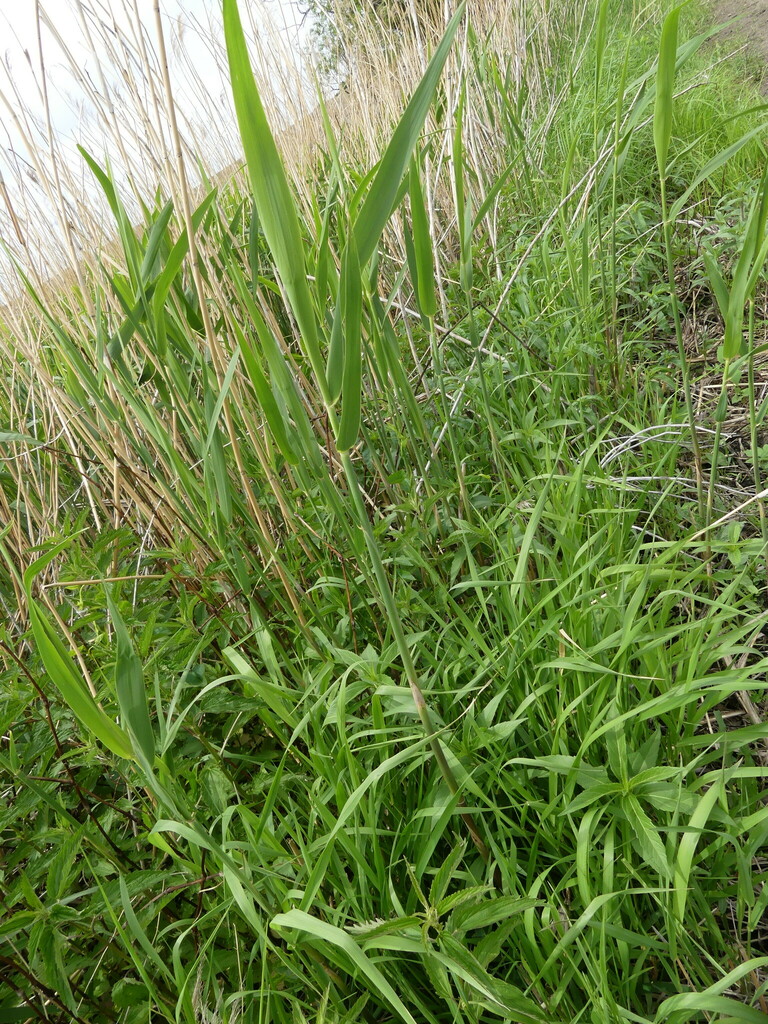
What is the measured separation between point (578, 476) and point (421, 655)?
32 centimetres

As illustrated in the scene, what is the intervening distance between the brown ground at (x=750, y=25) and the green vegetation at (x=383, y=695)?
2.67 meters

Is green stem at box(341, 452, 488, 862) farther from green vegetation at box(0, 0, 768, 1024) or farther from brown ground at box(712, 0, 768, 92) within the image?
brown ground at box(712, 0, 768, 92)

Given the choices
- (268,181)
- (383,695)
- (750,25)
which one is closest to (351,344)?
(268,181)

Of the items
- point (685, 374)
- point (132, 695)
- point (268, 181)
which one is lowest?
point (685, 374)

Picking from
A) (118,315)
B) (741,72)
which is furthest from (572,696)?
(741,72)

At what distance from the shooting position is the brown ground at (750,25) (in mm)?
2934

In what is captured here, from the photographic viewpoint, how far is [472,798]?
70 cm

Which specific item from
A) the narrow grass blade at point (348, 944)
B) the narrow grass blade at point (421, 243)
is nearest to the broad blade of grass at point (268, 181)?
the narrow grass blade at point (421, 243)

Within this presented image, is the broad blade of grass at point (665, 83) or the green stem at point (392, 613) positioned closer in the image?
the green stem at point (392, 613)

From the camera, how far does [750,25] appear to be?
3305 mm

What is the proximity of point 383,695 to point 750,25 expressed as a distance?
13.9ft

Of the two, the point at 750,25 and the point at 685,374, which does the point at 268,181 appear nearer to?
the point at 685,374

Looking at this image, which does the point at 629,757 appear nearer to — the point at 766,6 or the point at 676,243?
the point at 676,243

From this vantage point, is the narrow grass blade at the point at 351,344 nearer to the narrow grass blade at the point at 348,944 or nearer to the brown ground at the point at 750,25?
the narrow grass blade at the point at 348,944
